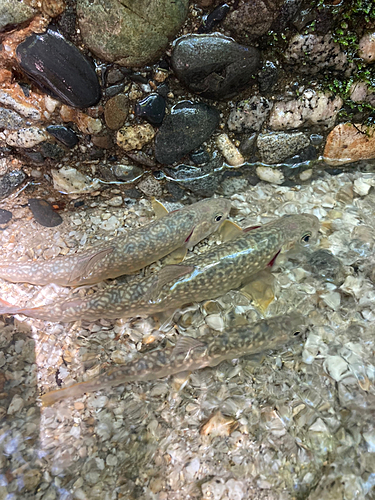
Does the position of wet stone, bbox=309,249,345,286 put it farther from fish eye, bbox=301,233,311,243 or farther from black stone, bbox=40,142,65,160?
black stone, bbox=40,142,65,160

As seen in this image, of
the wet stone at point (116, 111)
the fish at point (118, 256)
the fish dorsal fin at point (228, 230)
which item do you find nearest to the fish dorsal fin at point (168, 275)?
the fish at point (118, 256)

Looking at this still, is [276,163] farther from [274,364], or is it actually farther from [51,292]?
[51,292]

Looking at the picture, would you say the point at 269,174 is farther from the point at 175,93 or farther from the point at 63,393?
the point at 63,393

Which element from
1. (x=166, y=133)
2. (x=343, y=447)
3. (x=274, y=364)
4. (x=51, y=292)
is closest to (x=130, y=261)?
(x=51, y=292)

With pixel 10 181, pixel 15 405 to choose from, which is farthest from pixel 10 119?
pixel 15 405

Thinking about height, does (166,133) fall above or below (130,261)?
above
